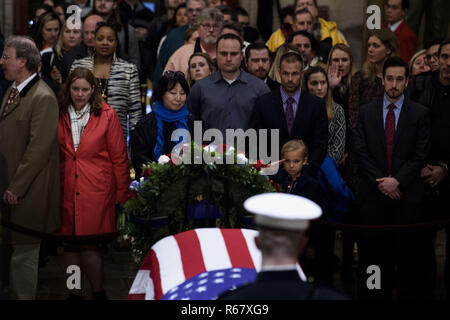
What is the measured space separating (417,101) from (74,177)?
3118mm

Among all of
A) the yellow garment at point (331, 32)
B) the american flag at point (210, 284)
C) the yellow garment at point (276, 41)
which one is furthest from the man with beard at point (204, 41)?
the american flag at point (210, 284)

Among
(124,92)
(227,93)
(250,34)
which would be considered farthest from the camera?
(250,34)

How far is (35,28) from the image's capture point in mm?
10242

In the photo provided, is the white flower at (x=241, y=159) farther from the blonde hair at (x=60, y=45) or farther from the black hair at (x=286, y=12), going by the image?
the black hair at (x=286, y=12)

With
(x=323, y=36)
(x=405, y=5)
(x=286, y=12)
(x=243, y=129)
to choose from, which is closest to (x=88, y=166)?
(x=243, y=129)

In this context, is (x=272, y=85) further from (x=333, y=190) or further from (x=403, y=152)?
(x=403, y=152)

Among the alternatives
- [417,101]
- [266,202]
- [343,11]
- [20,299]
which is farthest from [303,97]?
[343,11]

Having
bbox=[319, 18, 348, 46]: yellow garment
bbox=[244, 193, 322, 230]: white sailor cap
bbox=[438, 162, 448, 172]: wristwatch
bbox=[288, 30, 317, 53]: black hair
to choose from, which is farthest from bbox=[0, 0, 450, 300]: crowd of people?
bbox=[244, 193, 322, 230]: white sailor cap

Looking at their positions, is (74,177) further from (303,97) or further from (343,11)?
→ (343,11)

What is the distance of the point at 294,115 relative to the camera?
799cm

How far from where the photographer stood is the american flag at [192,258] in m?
5.24

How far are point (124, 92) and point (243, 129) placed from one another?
137 cm

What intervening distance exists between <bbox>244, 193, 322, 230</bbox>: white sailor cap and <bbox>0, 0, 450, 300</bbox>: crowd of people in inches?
130

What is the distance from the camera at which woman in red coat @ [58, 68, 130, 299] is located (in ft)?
24.0
